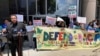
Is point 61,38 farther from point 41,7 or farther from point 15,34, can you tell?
point 41,7

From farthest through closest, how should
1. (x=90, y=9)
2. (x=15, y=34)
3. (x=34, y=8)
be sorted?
(x=34, y=8) → (x=90, y=9) → (x=15, y=34)

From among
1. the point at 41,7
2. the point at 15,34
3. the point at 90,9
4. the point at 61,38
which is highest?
the point at 41,7

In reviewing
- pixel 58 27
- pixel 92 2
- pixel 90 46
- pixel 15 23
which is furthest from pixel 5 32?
→ pixel 92 2

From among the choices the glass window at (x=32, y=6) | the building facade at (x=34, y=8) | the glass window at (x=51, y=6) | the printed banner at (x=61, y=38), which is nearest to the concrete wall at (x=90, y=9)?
the building facade at (x=34, y=8)

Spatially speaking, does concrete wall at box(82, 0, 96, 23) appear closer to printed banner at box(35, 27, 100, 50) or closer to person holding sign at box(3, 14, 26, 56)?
printed banner at box(35, 27, 100, 50)

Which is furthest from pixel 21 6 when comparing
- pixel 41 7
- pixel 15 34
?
pixel 15 34

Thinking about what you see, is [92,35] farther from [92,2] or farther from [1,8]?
[1,8]

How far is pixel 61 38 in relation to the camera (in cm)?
1333

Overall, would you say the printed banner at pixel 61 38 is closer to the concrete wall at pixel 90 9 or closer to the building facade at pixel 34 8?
the concrete wall at pixel 90 9

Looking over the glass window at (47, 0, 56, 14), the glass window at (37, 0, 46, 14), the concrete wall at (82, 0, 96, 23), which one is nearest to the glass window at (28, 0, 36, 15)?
the glass window at (37, 0, 46, 14)

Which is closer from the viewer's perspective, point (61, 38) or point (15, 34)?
point (15, 34)

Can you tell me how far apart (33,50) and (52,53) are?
4.44 ft

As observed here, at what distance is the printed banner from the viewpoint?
13.3 meters

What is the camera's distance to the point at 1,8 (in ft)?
65.9
